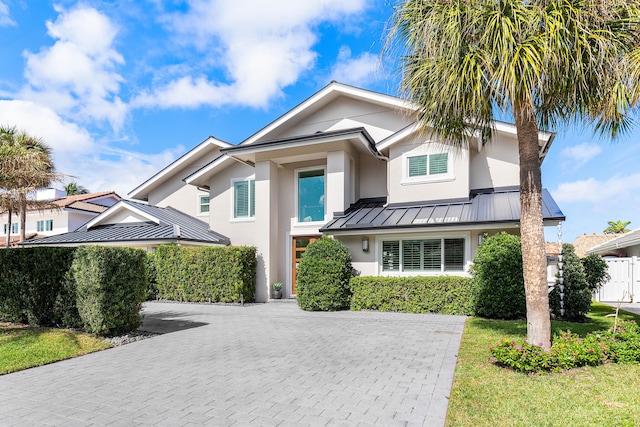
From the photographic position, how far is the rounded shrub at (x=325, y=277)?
14.0 m

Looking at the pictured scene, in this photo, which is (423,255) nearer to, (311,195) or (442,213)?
(442,213)

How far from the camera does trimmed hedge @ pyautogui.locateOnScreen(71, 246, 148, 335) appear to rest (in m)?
8.96

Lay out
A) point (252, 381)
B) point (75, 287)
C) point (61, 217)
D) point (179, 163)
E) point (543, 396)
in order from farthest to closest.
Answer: point (61, 217)
point (179, 163)
point (75, 287)
point (252, 381)
point (543, 396)

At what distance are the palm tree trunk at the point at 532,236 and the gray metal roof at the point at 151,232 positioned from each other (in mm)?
14755

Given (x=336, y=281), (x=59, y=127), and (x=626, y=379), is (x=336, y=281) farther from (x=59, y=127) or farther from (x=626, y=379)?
(x=59, y=127)

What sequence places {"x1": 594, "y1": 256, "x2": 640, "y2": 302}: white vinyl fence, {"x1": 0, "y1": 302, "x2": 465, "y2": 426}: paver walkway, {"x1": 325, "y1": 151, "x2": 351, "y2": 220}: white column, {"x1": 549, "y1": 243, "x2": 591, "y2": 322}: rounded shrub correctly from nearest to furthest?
{"x1": 0, "y1": 302, "x2": 465, "y2": 426}: paver walkway
{"x1": 549, "y1": 243, "x2": 591, "y2": 322}: rounded shrub
{"x1": 325, "y1": 151, "x2": 351, "y2": 220}: white column
{"x1": 594, "y1": 256, "x2": 640, "y2": 302}: white vinyl fence

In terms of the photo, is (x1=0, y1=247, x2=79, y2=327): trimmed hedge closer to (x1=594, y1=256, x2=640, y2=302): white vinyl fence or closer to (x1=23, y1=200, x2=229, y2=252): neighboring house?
(x1=23, y1=200, x2=229, y2=252): neighboring house

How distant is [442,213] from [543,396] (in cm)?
931

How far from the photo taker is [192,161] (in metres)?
23.5

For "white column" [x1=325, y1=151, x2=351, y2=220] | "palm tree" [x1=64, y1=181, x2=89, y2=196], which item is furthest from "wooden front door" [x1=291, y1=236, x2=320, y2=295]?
"palm tree" [x1=64, y1=181, x2=89, y2=196]

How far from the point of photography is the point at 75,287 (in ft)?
31.8

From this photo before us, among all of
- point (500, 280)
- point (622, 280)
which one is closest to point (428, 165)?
point (500, 280)

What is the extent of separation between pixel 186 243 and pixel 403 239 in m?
10.5

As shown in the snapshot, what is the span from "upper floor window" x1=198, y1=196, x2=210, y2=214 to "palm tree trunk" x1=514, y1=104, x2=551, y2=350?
18.6m
